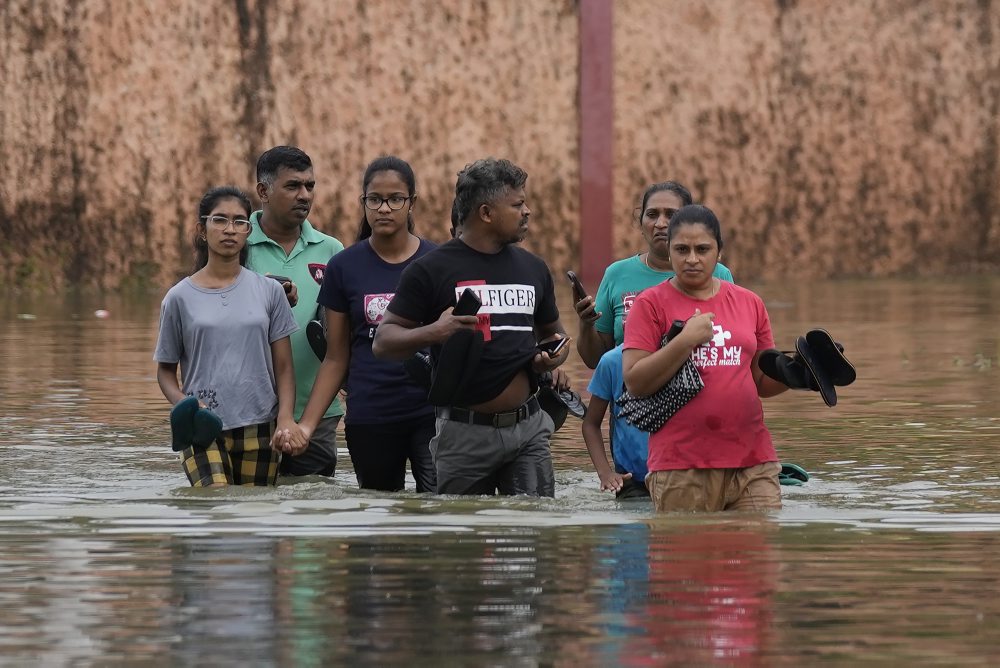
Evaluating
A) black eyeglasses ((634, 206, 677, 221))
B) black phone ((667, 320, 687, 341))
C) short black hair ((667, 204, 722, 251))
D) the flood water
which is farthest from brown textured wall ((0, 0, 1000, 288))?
black phone ((667, 320, 687, 341))

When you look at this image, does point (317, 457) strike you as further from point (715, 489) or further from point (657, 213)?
point (715, 489)

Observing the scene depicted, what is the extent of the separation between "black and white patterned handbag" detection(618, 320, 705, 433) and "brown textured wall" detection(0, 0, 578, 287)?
Answer: 16484 mm

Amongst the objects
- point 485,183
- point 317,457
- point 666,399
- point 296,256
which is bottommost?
point 317,457

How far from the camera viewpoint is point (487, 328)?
24.0 feet

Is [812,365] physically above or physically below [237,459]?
above

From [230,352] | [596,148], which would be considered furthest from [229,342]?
[596,148]

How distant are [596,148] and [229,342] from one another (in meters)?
16.7

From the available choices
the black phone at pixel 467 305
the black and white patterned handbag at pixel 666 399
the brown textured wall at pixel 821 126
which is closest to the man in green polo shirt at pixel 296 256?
the black phone at pixel 467 305

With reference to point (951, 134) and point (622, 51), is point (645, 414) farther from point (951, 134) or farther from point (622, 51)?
point (951, 134)

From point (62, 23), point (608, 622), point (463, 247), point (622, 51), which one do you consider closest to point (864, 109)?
point (622, 51)

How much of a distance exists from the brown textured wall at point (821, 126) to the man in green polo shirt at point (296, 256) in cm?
1595

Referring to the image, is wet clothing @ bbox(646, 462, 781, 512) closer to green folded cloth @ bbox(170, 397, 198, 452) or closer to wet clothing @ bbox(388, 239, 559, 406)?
wet clothing @ bbox(388, 239, 559, 406)

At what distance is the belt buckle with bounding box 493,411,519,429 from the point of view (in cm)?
740

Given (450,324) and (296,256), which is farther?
(296,256)
